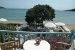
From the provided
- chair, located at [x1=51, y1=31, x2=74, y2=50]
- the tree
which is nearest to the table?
chair, located at [x1=51, y1=31, x2=74, y2=50]

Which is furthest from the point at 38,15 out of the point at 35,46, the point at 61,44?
the point at 35,46

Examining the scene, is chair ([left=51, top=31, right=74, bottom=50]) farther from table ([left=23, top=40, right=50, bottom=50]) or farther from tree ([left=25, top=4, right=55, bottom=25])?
tree ([left=25, top=4, right=55, bottom=25])

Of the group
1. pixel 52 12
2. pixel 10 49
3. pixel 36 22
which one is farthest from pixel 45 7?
pixel 10 49

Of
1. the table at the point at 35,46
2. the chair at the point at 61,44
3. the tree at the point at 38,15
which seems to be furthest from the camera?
the tree at the point at 38,15

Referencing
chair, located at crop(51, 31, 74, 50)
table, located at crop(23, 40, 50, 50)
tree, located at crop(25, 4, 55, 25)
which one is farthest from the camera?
tree, located at crop(25, 4, 55, 25)

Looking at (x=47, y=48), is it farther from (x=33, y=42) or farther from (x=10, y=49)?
(x=10, y=49)

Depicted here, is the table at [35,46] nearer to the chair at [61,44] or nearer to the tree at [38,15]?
the chair at [61,44]

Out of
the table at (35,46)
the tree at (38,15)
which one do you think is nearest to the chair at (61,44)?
the table at (35,46)

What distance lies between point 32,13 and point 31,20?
1.35 m

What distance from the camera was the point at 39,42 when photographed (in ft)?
11.1

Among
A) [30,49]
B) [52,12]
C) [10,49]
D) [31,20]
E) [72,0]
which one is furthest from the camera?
[72,0]

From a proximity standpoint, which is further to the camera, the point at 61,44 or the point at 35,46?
the point at 61,44

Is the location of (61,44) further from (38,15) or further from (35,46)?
(38,15)

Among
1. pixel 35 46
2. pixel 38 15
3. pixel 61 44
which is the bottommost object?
pixel 61 44
